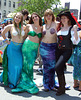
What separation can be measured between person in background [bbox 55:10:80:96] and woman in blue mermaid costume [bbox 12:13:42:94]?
20.4 inches

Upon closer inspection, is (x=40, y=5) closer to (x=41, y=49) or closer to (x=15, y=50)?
(x=15, y=50)

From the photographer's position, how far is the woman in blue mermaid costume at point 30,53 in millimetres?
4051

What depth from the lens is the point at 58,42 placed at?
3.85 meters

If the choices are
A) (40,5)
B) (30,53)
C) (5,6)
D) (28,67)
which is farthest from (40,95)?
(5,6)

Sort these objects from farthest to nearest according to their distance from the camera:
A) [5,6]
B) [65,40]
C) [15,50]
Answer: [5,6]
[15,50]
[65,40]

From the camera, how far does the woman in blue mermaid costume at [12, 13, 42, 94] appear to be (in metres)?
4.05

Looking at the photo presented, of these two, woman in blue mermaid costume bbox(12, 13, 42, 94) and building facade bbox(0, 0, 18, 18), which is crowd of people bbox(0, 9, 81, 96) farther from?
building facade bbox(0, 0, 18, 18)

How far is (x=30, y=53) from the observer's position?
4.08 meters

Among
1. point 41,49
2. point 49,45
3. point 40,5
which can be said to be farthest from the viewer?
point 40,5

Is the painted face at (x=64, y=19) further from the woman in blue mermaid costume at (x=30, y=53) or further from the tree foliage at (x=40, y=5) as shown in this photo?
the tree foliage at (x=40, y=5)

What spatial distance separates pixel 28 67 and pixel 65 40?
1.04 m

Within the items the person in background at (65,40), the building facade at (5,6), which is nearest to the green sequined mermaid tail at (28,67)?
the person in background at (65,40)

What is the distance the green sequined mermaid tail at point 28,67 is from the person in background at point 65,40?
1.79 ft

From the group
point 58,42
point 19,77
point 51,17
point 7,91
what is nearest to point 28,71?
point 19,77
